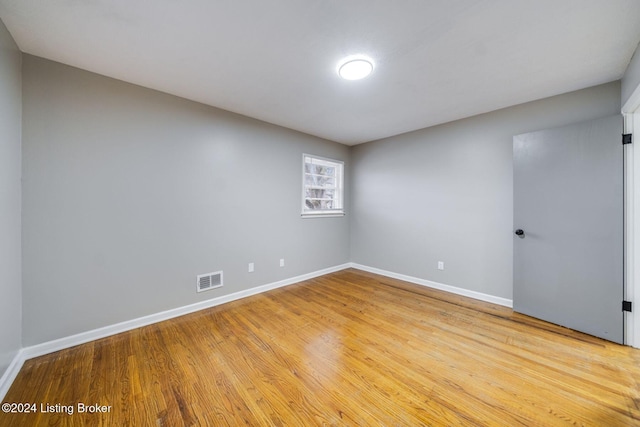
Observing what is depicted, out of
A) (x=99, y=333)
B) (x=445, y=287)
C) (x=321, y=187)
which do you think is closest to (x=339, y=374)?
(x=99, y=333)

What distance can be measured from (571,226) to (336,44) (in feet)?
9.15

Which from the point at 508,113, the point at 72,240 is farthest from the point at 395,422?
the point at 508,113

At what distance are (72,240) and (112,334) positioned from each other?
3.07ft

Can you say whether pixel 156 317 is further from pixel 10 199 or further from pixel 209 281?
pixel 10 199

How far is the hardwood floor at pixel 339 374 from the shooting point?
137 centimetres

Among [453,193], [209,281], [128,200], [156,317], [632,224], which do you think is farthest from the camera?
[453,193]

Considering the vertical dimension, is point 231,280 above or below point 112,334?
above

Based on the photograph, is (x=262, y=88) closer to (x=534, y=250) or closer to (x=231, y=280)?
(x=231, y=280)

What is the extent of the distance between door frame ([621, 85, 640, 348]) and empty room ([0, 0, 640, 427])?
0.05 ft

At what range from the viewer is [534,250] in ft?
8.37

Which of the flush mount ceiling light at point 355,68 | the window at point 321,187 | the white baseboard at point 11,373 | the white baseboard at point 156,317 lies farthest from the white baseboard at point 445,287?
the white baseboard at point 11,373

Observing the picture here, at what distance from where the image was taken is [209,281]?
112 inches

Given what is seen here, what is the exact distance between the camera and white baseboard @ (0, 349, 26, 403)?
1506mm

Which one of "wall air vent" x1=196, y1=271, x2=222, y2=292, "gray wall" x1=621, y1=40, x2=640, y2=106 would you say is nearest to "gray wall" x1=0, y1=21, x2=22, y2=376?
"wall air vent" x1=196, y1=271, x2=222, y2=292
